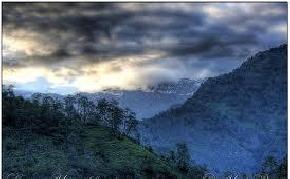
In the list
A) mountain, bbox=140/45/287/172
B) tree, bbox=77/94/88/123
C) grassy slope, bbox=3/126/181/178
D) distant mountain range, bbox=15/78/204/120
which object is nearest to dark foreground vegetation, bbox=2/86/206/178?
grassy slope, bbox=3/126/181/178

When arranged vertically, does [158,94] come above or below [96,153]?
above

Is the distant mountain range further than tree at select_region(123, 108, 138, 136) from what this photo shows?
No

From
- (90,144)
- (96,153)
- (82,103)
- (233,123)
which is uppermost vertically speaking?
(82,103)

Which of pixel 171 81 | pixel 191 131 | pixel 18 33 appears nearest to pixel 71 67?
pixel 18 33

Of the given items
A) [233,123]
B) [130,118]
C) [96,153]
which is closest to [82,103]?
[130,118]

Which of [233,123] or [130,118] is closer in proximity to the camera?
[233,123]

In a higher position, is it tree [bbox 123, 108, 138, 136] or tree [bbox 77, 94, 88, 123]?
tree [bbox 77, 94, 88, 123]

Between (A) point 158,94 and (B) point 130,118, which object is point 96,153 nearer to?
(B) point 130,118

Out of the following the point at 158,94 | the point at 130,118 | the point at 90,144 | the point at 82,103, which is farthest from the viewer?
the point at 90,144

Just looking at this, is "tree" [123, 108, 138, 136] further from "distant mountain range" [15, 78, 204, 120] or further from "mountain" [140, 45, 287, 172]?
"distant mountain range" [15, 78, 204, 120]

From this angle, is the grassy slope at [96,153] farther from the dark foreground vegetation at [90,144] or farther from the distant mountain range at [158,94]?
the distant mountain range at [158,94]
